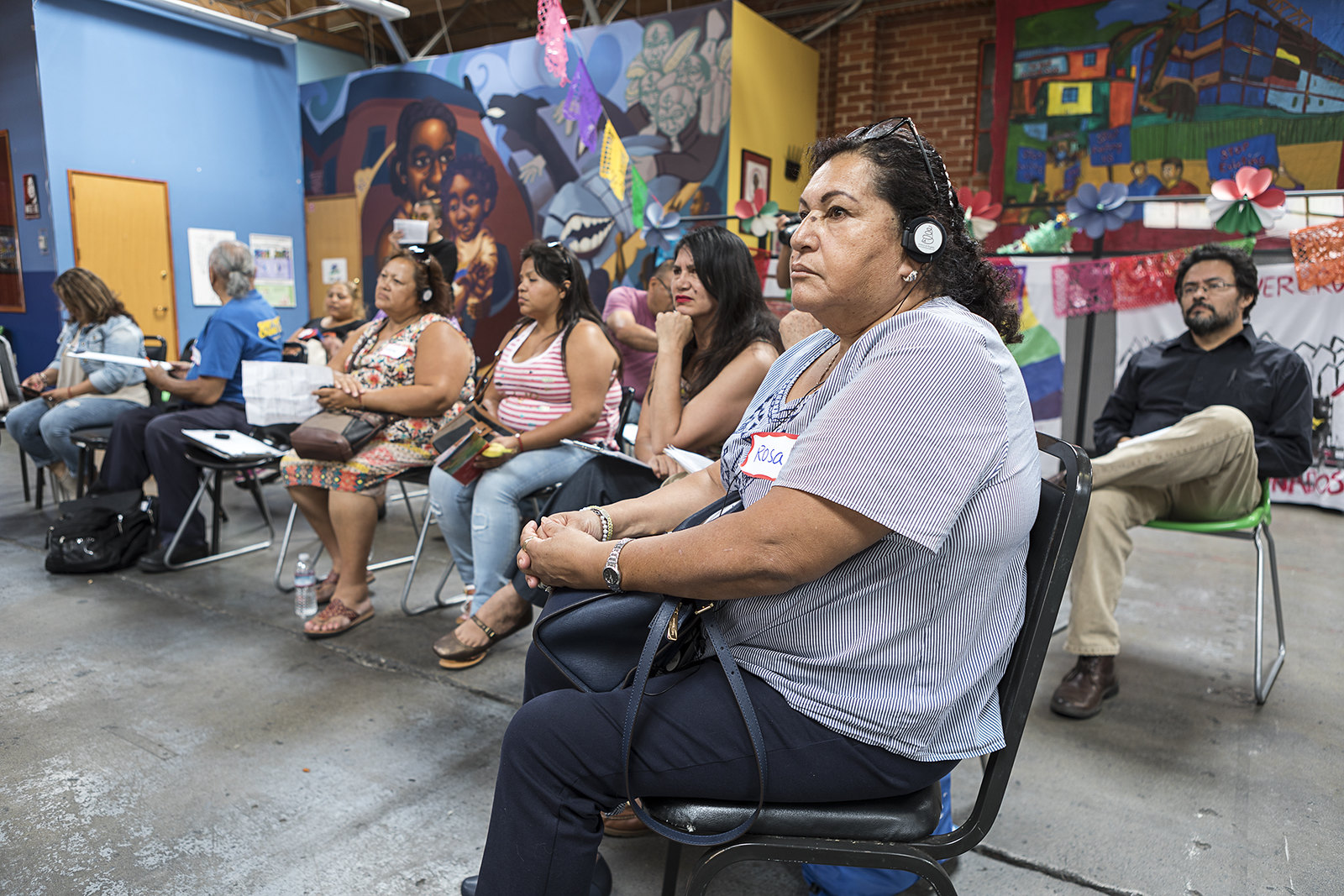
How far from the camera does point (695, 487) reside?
151cm

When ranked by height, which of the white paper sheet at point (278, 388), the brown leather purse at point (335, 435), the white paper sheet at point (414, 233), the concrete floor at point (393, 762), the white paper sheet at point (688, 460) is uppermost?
the white paper sheet at point (414, 233)

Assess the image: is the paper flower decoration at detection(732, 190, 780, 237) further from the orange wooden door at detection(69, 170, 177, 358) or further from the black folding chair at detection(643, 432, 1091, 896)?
the orange wooden door at detection(69, 170, 177, 358)

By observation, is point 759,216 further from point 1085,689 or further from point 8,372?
point 8,372

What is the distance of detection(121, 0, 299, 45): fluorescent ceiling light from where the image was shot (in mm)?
7476

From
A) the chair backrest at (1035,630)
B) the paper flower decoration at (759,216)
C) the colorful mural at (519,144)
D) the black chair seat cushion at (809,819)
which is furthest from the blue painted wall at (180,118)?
the chair backrest at (1035,630)

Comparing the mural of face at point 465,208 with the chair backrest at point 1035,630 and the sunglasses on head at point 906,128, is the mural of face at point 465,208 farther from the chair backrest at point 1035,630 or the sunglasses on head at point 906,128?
the chair backrest at point 1035,630

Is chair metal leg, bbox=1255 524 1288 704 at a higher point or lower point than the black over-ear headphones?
lower

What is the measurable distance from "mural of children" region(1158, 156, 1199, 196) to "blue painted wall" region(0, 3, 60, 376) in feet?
29.3

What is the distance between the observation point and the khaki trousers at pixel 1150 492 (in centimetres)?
229

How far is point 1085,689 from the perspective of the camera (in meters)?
2.35

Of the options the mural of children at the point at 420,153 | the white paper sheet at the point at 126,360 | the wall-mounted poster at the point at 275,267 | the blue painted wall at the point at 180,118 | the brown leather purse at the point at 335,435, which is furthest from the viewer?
the wall-mounted poster at the point at 275,267

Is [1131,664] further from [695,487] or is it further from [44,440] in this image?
[44,440]

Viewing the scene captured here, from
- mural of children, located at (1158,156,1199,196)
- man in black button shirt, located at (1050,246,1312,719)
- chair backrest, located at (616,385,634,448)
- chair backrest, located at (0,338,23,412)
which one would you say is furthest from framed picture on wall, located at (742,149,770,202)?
chair backrest, located at (0,338,23,412)

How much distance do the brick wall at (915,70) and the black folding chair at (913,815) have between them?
21.8 ft
